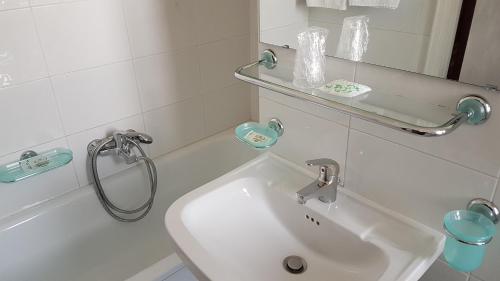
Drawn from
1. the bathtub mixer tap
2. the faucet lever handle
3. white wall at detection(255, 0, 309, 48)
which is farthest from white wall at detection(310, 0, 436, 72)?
the bathtub mixer tap

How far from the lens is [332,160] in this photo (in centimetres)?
98

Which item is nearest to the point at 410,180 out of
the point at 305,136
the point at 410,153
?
the point at 410,153

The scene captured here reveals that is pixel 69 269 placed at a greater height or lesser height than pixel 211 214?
lesser

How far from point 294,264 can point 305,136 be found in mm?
345

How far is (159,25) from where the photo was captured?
1519 mm

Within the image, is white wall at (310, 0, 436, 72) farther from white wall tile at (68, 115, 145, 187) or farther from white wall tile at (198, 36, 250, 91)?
white wall tile at (68, 115, 145, 187)

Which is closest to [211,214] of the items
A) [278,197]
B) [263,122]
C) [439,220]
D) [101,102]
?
[278,197]

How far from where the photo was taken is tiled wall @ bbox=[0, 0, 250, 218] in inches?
49.7

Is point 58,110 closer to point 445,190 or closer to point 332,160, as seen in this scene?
point 332,160

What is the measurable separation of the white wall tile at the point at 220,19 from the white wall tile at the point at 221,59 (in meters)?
0.03

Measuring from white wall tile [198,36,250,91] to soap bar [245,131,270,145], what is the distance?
70 cm

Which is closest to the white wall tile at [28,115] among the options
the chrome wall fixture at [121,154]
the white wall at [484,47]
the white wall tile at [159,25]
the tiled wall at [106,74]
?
the tiled wall at [106,74]

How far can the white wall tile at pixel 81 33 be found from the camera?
4.16 feet

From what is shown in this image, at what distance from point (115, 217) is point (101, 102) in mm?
481
